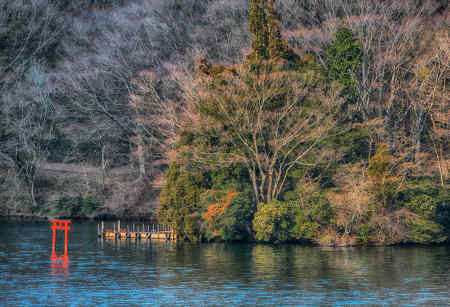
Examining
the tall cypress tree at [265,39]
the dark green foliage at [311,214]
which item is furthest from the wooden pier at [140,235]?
the tall cypress tree at [265,39]

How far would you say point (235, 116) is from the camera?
56.3m

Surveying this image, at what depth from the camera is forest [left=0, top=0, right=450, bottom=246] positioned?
55.4 meters

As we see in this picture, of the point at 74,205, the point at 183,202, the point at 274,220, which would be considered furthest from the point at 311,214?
the point at 74,205

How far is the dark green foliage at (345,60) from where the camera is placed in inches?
2413

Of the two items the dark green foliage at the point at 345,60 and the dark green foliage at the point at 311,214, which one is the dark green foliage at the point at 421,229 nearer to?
the dark green foliage at the point at 311,214

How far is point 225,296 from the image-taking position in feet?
107

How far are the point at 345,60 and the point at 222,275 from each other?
2747 cm

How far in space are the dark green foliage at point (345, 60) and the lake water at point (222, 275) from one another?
14278mm

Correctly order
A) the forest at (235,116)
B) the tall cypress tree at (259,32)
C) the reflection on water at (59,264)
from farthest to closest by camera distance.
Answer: the tall cypress tree at (259,32) < the forest at (235,116) < the reflection on water at (59,264)

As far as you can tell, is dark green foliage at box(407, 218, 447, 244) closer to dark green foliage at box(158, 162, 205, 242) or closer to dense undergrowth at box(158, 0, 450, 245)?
dense undergrowth at box(158, 0, 450, 245)

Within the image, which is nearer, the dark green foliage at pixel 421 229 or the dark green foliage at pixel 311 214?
the dark green foliage at pixel 311 214

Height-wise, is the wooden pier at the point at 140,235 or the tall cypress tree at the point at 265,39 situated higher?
the tall cypress tree at the point at 265,39

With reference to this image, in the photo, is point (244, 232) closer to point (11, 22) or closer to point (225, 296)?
point (225, 296)

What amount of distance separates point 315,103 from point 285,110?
2.30 metres
